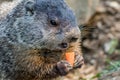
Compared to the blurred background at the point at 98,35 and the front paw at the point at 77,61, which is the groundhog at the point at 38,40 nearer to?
the front paw at the point at 77,61

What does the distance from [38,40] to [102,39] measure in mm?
4852

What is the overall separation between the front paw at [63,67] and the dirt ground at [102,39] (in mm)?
3176

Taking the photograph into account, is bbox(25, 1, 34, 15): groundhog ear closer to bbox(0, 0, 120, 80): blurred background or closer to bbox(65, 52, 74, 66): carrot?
bbox(65, 52, 74, 66): carrot

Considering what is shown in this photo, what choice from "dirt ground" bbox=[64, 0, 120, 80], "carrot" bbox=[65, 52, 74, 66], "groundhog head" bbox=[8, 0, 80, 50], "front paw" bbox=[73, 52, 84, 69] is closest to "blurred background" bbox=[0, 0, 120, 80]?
"dirt ground" bbox=[64, 0, 120, 80]

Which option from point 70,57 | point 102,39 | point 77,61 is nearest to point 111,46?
point 102,39

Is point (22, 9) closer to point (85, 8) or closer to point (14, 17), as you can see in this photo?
point (14, 17)

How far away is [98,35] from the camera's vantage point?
427 inches

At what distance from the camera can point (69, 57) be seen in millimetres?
6402

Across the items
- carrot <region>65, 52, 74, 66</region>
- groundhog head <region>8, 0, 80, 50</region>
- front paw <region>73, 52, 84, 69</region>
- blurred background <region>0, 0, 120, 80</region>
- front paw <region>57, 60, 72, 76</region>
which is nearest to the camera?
groundhog head <region>8, 0, 80, 50</region>

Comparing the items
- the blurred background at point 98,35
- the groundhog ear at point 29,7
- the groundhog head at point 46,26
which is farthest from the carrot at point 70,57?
the blurred background at point 98,35

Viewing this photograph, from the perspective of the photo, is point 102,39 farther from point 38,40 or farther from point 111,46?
point 38,40

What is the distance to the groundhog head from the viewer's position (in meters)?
5.86

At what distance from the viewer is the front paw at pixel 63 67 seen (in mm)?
6230

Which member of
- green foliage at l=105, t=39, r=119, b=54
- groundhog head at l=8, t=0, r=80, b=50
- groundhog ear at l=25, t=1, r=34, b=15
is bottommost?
green foliage at l=105, t=39, r=119, b=54
